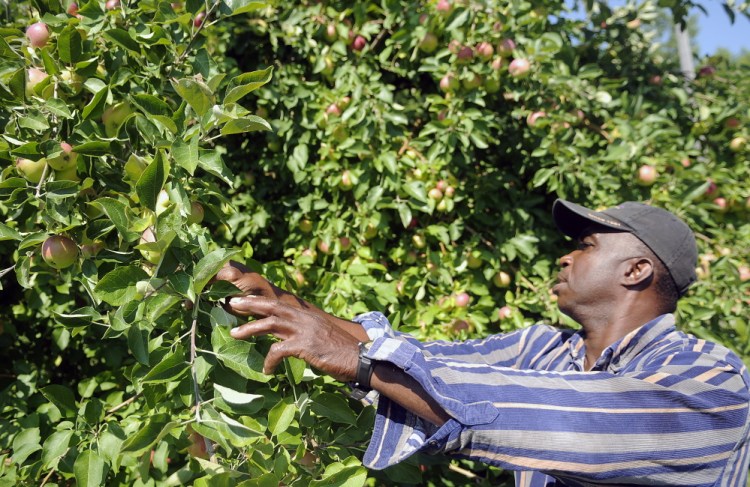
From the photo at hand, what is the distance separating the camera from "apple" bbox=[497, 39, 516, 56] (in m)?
2.17

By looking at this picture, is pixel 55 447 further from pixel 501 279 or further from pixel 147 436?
pixel 501 279

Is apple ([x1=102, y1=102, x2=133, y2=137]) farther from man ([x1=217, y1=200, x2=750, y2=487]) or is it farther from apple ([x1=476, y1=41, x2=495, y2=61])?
apple ([x1=476, y1=41, x2=495, y2=61])

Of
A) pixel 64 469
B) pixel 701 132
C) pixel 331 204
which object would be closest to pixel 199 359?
pixel 64 469

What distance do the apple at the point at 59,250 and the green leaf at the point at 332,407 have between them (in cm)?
54

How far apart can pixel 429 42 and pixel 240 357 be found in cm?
158

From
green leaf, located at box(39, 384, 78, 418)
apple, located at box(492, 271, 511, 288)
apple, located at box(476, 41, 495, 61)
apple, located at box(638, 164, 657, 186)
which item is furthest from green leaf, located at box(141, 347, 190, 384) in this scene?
apple, located at box(638, 164, 657, 186)

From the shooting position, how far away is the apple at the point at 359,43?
233 centimetres

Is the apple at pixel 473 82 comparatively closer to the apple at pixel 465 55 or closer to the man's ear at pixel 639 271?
the apple at pixel 465 55

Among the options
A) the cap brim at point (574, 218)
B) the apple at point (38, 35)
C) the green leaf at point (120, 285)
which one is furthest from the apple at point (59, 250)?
Result: the cap brim at point (574, 218)

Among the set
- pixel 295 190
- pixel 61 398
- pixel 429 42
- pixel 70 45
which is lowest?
pixel 61 398

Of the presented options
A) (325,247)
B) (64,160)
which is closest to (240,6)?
(64,160)

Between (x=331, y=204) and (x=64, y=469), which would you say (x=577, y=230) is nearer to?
(x=331, y=204)

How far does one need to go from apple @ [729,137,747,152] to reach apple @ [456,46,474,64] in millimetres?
1403

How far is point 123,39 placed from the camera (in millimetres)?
1289
